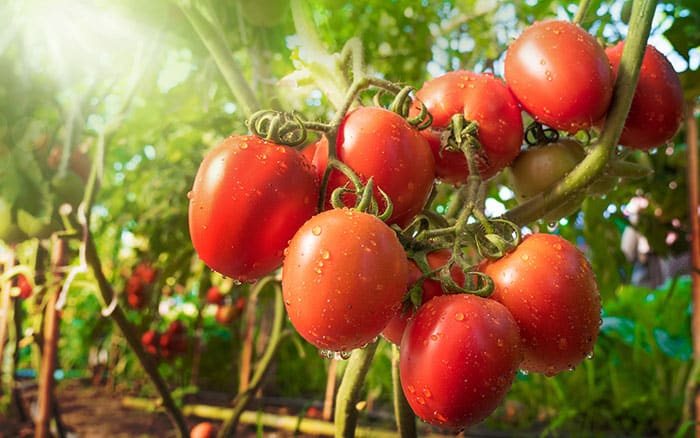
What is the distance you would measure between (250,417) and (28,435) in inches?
27.1

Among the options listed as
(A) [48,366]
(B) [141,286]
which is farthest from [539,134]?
(B) [141,286]

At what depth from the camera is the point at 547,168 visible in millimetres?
505

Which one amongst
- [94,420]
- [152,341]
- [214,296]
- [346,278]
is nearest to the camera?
[346,278]

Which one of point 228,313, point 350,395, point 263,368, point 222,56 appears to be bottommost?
point 228,313

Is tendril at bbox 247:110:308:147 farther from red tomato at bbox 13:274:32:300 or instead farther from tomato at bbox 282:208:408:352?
red tomato at bbox 13:274:32:300

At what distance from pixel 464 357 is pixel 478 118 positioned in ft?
0.69

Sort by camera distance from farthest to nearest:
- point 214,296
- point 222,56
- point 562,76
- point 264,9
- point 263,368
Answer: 1. point 214,296
2. point 263,368
3. point 264,9
4. point 222,56
5. point 562,76

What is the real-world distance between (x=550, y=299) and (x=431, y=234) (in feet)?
0.32

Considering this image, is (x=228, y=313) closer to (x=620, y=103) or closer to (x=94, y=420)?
(x=94, y=420)

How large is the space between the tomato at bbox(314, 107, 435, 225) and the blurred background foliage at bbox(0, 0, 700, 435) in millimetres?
137

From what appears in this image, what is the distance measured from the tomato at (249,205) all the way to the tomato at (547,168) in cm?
22

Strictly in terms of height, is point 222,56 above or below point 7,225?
above

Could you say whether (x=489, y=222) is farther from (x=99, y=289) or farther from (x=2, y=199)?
(x=2, y=199)

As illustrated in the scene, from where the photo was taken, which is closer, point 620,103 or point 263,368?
point 620,103
